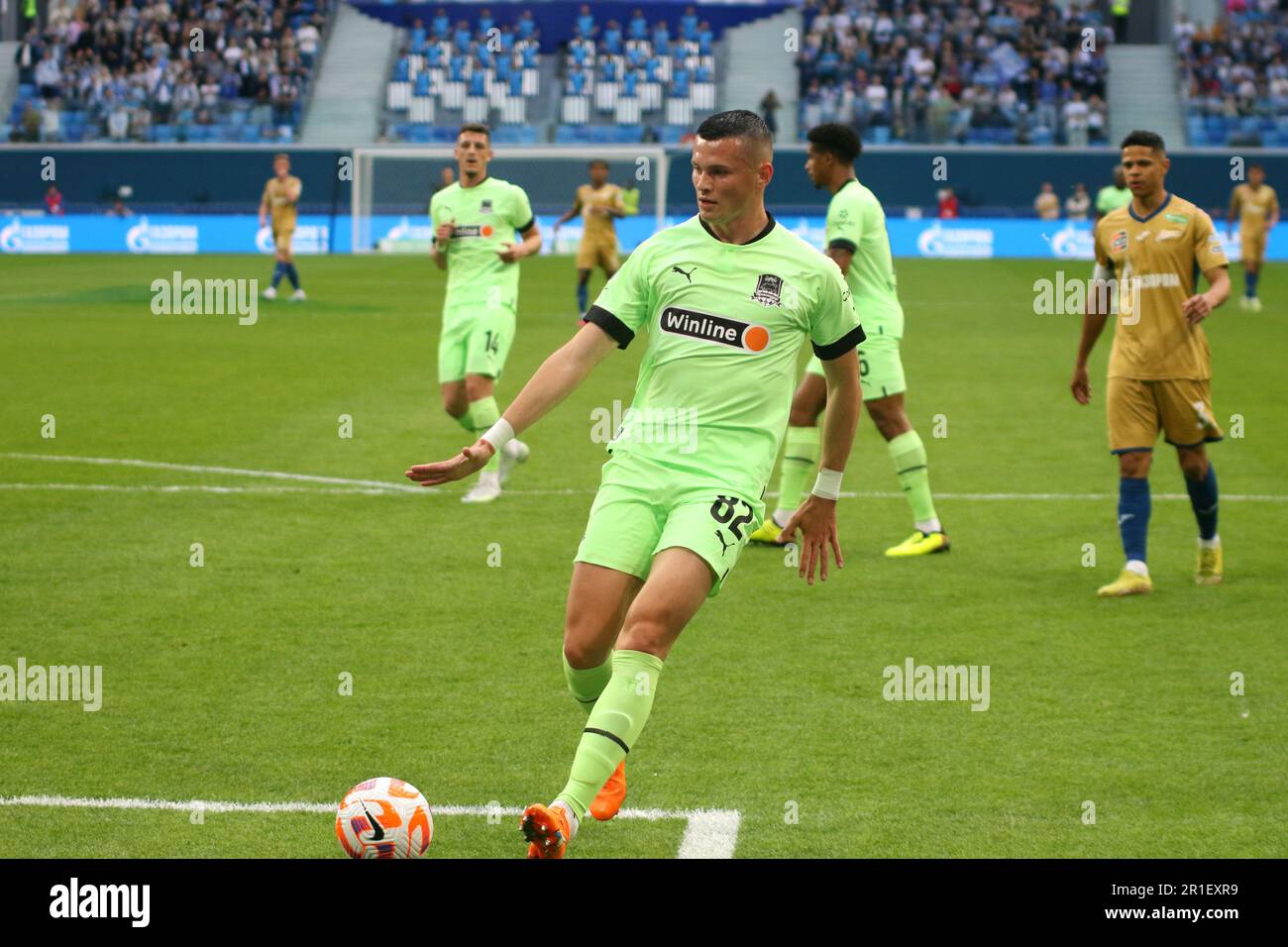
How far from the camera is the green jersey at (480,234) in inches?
443

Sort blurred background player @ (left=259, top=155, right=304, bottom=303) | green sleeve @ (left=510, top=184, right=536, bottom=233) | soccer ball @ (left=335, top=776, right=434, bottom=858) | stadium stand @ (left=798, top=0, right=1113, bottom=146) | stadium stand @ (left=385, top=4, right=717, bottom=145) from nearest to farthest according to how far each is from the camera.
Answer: soccer ball @ (left=335, top=776, right=434, bottom=858)
green sleeve @ (left=510, top=184, right=536, bottom=233)
blurred background player @ (left=259, top=155, right=304, bottom=303)
stadium stand @ (left=798, top=0, right=1113, bottom=146)
stadium stand @ (left=385, top=4, right=717, bottom=145)

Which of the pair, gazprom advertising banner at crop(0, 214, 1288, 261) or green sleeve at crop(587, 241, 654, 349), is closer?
green sleeve at crop(587, 241, 654, 349)

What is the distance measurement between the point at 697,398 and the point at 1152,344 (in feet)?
14.2

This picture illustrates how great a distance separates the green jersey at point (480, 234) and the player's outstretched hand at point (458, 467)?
6708 mm

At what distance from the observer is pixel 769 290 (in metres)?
5.13

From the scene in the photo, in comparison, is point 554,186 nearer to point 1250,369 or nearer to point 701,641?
point 1250,369

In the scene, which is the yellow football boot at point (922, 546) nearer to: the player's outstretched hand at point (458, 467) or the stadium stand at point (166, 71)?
the player's outstretched hand at point (458, 467)

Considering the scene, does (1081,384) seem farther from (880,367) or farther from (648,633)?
(648,633)

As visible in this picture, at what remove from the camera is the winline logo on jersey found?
5.10 m

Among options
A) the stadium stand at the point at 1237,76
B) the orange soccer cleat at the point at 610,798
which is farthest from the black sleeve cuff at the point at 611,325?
the stadium stand at the point at 1237,76

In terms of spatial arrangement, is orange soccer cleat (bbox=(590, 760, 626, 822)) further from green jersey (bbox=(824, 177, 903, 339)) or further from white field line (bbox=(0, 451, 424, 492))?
white field line (bbox=(0, 451, 424, 492))

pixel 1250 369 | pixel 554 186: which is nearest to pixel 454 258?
pixel 1250 369

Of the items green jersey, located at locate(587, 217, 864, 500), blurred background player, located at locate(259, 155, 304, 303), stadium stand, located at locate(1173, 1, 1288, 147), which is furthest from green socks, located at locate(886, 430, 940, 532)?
stadium stand, located at locate(1173, 1, 1288, 147)

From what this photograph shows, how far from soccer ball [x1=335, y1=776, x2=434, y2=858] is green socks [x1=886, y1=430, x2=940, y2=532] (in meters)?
5.37
